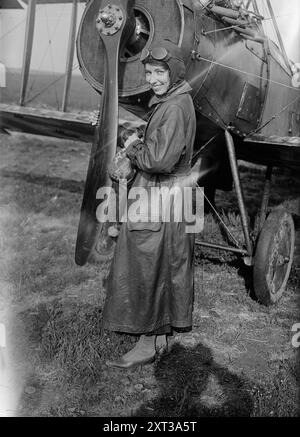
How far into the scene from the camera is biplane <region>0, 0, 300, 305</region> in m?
3.11

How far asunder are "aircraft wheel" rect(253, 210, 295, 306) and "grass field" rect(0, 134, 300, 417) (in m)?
0.18

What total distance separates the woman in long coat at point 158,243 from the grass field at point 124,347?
0.27m

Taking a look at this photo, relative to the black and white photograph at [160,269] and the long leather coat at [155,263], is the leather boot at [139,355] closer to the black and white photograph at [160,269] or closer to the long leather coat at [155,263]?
the black and white photograph at [160,269]

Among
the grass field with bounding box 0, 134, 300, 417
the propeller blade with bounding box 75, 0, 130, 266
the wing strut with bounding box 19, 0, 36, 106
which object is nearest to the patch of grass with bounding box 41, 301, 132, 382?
the grass field with bounding box 0, 134, 300, 417

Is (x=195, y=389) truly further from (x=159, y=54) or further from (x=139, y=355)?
(x=159, y=54)

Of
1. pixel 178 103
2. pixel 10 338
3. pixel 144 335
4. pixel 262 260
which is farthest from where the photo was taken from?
pixel 262 260

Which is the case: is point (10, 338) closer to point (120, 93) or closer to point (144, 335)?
point (144, 335)

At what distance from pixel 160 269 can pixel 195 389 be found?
0.83 metres

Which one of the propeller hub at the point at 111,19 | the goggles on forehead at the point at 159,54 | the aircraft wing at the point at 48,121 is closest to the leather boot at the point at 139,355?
the goggles on forehead at the point at 159,54

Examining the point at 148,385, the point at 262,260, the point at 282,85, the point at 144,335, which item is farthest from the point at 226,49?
the point at 148,385

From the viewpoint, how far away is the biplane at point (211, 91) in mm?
3109

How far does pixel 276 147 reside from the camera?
4.45 meters

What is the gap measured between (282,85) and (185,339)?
295cm

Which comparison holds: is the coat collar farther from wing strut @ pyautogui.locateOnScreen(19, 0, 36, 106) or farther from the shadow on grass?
wing strut @ pyautogui.locateOnScreen(19, 0, 36, 106)
